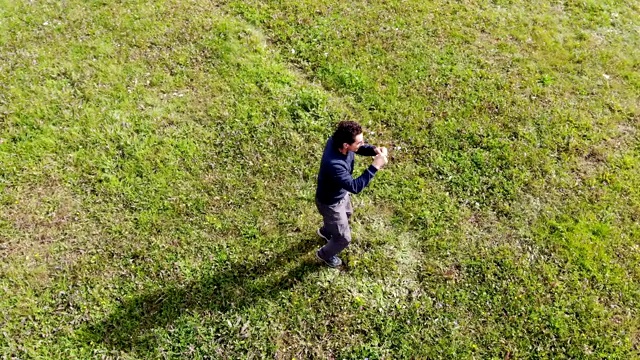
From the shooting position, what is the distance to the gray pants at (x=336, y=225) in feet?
22.0

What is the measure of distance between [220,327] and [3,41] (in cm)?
869

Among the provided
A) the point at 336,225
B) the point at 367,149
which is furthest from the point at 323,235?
the point at 367,149

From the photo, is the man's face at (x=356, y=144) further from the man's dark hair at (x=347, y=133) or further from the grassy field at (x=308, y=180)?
the grassy field at (x=308, y=180)

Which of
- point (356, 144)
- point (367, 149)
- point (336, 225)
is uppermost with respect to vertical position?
point (356, 144)

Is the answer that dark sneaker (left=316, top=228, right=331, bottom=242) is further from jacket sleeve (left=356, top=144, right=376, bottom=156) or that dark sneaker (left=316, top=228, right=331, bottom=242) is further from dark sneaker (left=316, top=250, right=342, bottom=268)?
jacket sleeve (left=356, top=144, right=376, bottom=156)

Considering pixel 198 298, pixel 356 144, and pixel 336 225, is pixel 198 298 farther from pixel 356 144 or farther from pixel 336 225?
pixel 356 144

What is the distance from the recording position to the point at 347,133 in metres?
5.87

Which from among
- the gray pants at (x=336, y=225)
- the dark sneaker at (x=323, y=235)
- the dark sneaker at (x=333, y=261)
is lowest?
the dark sneaker at (x=333, y=261)

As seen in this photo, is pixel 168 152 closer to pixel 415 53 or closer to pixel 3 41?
pixel 3 41

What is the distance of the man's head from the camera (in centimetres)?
585

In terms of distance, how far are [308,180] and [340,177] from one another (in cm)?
274

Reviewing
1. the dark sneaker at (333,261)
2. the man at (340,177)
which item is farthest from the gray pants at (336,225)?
the dark sneaker at (333,261)

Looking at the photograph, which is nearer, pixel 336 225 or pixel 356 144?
pixel 356 144

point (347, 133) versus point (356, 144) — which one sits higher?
point (347, 133)
